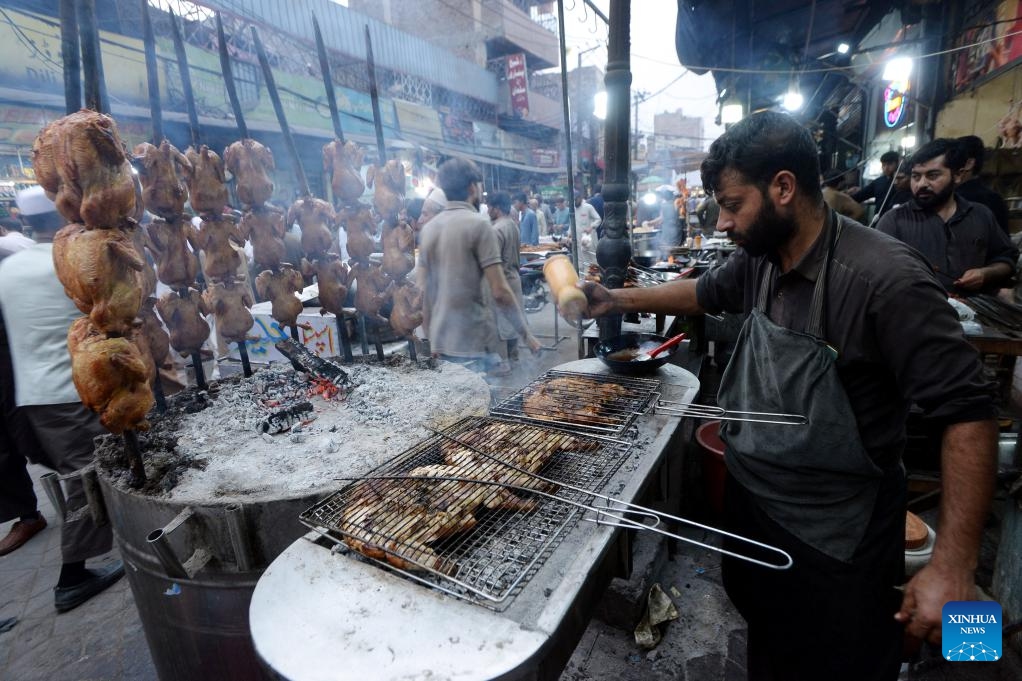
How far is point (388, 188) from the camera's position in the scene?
390cm

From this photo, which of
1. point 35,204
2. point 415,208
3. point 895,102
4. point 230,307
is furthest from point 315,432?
point 895,102

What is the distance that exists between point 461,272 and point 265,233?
1.65m

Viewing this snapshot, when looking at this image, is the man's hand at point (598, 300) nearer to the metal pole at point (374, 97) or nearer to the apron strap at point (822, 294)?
the apron strap at point (822, 294)

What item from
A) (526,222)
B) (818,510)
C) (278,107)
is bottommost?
(818,510)

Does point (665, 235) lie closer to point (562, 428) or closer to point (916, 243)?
point (916, 243)

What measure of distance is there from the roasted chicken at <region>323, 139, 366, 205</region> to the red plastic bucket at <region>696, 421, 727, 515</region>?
345 cm

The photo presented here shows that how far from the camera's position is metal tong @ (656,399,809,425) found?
1892 millimetres

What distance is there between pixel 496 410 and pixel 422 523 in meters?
1.02

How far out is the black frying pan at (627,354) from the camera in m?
3.12

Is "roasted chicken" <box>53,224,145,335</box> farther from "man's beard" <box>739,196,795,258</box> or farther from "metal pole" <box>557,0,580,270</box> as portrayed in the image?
"metal pole" <box>557,0,580,270</box>

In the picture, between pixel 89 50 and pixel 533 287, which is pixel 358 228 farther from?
pixel 533 287

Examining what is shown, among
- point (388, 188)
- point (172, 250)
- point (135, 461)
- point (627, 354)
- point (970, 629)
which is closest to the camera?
point (970, 629)

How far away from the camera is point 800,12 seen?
390 inches

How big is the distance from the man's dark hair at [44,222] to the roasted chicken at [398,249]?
2383 millimetres
